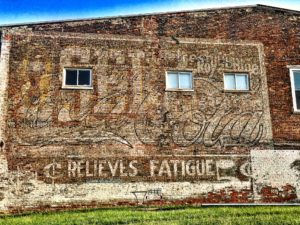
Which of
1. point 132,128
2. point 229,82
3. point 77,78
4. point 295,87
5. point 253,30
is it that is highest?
point 253,30

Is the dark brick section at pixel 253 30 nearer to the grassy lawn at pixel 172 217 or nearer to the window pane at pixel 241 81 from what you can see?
the window pane at pixel 241 81

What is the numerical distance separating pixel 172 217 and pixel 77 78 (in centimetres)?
650

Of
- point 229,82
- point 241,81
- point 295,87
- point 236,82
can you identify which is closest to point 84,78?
point 229,82

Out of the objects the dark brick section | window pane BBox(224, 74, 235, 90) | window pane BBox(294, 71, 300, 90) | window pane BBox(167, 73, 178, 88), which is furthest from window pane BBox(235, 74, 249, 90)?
window pane BBox(167, 73, 178, 88)

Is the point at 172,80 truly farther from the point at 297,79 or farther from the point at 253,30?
the point at 297,79

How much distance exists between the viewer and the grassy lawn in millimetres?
12828

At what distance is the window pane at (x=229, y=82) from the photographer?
18188mm

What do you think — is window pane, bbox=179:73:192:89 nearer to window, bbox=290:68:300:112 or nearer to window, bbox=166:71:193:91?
window, bbox=166:71:193:91

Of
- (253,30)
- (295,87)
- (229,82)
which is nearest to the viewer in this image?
(229,82)

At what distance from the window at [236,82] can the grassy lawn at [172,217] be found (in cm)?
482

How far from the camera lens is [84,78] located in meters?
17.6

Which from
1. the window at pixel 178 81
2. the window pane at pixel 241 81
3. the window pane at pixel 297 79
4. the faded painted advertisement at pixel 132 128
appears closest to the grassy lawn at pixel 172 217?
the faded painted advertisement at pixel 132 128

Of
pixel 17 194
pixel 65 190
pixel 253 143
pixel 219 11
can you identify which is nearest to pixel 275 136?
pixel 253 143

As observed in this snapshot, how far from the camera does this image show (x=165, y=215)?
1378 cm
